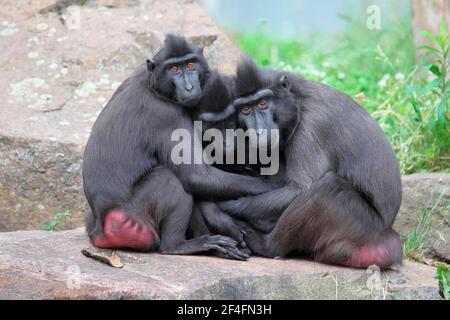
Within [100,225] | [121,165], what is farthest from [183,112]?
[100,225]

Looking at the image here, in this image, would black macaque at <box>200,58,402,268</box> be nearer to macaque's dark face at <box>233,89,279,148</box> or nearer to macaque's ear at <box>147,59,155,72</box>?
macaque's dark face at <box>233,89,279,148</box>

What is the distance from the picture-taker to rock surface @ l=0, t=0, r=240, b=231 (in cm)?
759

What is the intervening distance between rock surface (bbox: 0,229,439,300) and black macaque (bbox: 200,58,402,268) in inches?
6.1

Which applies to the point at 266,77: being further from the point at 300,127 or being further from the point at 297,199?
the point at 297,199

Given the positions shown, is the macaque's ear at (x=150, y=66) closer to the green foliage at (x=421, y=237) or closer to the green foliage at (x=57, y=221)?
the green foliage at (x=57, y=221)

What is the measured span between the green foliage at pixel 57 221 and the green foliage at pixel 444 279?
10.6 feet

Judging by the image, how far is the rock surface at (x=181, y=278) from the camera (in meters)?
4.96

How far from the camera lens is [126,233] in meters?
5.63

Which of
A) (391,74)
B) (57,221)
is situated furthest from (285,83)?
(391,74)

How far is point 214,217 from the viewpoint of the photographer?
19.0 feet

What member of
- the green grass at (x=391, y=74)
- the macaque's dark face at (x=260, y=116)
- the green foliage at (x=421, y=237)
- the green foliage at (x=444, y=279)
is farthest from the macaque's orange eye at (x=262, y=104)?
the green grass at (x=391, y=74)

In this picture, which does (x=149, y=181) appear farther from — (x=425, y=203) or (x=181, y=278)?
(x=425, y=203)

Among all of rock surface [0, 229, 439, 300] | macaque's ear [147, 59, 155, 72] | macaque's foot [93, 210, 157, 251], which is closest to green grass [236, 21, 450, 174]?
rock surface [0, 229, 439, 300]
